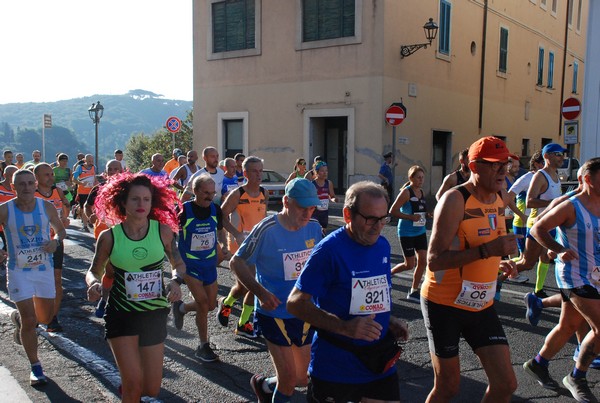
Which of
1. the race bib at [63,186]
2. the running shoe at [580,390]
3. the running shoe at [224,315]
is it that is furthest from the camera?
the race bib at [63,186]

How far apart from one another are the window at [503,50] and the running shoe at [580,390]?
82.4ft

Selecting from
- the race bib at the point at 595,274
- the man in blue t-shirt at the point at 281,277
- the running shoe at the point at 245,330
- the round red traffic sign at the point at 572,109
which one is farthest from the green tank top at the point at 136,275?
the round red traffic sign at the point at 572,109

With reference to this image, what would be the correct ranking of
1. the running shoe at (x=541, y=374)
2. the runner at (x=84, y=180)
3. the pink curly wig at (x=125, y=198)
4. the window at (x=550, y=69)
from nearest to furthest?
the pink curly wig at (x=125, y=198) < the running shoe at (x=541, y=374) < the runner at (x=84, y=180) < the window at (x=550, y=69)

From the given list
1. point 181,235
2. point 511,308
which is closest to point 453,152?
point 511,308

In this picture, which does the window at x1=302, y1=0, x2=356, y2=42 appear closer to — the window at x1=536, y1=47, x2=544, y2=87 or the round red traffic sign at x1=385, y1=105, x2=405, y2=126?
the round red traffic sign at x1=385, y1=105, x2=405, y2=126

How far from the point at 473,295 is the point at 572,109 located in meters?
12.4

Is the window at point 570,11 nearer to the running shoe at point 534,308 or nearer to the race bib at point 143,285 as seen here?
the running shoe at point 534,308

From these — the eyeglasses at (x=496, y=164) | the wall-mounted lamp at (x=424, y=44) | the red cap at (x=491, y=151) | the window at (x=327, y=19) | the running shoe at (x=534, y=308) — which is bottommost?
the running shoe at (x=534, y=308)

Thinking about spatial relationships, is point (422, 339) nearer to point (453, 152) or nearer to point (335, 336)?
point (335, 336)

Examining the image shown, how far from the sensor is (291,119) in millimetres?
23125

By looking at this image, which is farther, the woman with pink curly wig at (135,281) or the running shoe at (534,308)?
the running shoe at (534,308)

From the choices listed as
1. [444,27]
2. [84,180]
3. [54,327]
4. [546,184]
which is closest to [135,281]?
[54,327]

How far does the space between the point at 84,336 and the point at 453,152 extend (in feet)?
67.3

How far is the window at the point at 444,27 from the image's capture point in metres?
23.4
